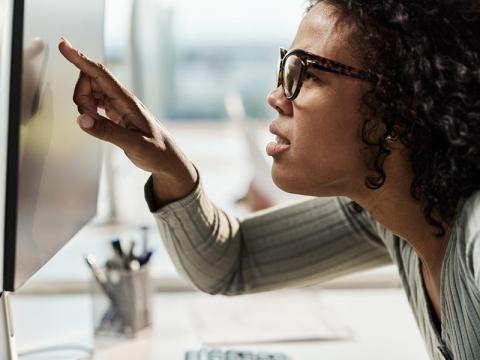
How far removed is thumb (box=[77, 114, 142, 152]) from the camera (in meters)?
1.00

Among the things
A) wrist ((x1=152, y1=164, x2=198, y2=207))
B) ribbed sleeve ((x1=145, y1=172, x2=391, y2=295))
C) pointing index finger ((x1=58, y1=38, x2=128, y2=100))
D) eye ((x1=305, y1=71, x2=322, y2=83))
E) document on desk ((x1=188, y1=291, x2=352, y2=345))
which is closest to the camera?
pointing index finger ((x1=58, y1=38, x2=128, y2=100))

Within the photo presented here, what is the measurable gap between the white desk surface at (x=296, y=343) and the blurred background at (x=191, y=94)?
0.18 ft

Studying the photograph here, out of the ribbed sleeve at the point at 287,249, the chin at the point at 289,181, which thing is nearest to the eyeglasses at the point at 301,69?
the chin at the point at 289,181

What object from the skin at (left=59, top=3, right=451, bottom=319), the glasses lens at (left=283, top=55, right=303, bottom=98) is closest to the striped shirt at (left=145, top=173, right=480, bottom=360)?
the skin at (left=59, top=3, right=451, bottom=319)

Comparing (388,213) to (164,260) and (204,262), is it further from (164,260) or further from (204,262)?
(164,260)

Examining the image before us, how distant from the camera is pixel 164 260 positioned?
196 centimetres

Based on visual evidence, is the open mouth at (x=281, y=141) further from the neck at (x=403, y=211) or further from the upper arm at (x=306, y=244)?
the upper arm at (x=306, y=244)

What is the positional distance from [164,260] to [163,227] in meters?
0.68

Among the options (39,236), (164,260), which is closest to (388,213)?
(39,236)

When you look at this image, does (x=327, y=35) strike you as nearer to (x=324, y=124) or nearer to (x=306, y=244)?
(x=324, y=124)

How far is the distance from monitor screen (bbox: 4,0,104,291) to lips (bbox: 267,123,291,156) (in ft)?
0.90

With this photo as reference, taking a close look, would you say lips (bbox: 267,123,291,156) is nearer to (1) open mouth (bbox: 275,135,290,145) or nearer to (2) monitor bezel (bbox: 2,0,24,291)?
(1) open mouth (bbox: 275,135,290,145)

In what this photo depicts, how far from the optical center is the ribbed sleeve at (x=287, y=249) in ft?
4.51

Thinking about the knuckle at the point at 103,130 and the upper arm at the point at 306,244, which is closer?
the knuckle at the point at 103,130
